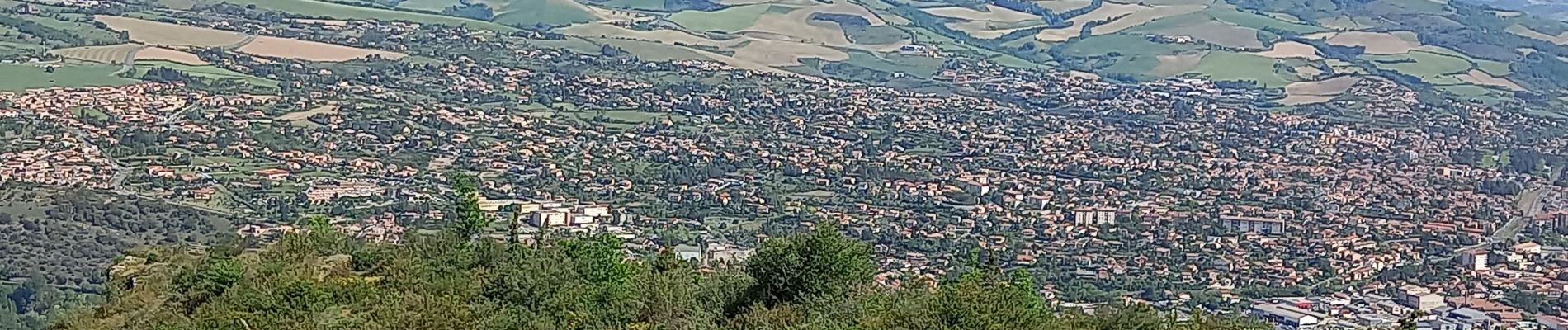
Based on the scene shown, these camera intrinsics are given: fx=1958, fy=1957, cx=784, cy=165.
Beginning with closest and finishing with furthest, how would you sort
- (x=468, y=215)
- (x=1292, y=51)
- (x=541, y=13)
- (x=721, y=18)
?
1. (x=468, y=215)
2. (x=1292, y=51)
3. (x=541, y=13)
4. (x=721, y=18)

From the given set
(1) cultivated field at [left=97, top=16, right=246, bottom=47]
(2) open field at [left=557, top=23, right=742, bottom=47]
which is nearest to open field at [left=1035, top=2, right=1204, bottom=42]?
(2) open field at [left=557, top=23, right=742, bottom=47]

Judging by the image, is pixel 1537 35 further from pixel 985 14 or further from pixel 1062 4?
pixel 985 14

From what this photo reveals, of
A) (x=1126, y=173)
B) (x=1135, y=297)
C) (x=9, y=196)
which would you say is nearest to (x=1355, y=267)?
(x=1135, y=297)

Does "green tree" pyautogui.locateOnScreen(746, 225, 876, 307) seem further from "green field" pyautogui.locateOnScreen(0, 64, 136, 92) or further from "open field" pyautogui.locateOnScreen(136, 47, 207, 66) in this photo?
"open field" pyautogui.locateOnScreen(136, 47, 207, 66)

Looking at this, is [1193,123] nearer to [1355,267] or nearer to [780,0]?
[1355,267]

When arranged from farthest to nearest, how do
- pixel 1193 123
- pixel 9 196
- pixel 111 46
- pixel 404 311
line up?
pixel 111 46 → pixel 1193 123 → pixel 9 196 → pixel 404 311

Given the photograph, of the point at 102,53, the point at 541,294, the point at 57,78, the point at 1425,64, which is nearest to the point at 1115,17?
the point at 1425,64

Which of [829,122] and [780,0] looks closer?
[829,122]
